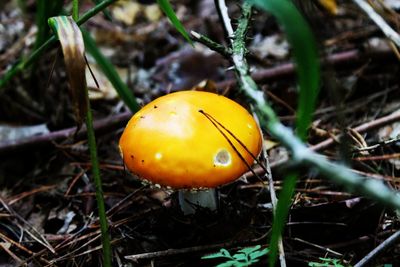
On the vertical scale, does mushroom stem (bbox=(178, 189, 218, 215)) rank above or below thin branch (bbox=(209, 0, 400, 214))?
below

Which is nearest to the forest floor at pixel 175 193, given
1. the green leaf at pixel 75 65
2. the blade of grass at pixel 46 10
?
the green leaf at pixel 75 65

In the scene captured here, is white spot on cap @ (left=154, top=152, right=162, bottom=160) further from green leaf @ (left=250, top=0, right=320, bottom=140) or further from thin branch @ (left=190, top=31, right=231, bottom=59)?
green leaf @ (left=250, top=0, right=320, bottom=140)

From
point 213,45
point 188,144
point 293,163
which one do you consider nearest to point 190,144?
point 188,144

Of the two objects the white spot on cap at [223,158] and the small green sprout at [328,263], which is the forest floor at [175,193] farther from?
the white spot on cap at [223,158]

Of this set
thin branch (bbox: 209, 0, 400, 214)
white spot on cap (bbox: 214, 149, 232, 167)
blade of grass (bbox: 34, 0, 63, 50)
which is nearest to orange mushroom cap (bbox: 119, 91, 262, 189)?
white spot on cap (bbox: 214, 149, 232, 167)

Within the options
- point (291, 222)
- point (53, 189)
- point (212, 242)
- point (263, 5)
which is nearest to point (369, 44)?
point (291, 222)

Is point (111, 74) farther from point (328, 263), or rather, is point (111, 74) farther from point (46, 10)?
point (328, 263)
